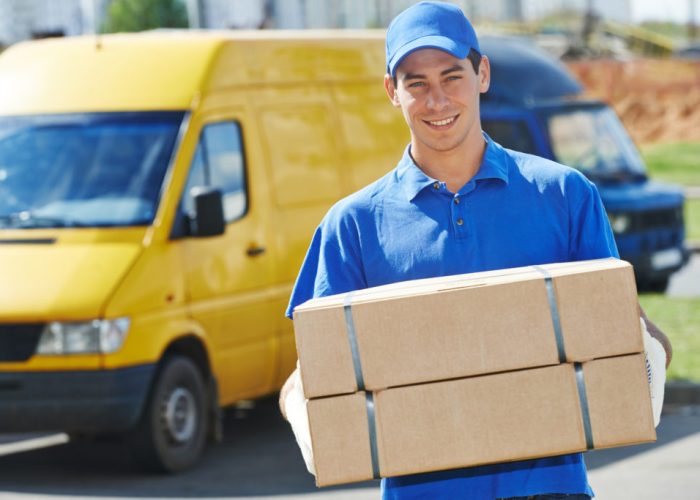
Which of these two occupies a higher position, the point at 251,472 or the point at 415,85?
the point at 415,85

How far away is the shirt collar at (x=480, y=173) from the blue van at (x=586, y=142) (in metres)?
→ 10.9

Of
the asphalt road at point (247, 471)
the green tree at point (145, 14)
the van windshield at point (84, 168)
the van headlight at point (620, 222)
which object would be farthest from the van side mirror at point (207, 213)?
the green tree at point (145, 14)

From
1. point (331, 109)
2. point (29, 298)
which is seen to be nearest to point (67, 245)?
point (29, 298)

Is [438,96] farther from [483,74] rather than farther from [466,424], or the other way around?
[466,424]

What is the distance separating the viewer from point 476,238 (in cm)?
375

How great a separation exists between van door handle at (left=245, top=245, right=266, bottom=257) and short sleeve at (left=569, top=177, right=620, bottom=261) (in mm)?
6529

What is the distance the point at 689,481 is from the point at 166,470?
2830 millimetres

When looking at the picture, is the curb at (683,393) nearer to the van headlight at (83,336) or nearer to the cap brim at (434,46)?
the van headlight at (83,336)

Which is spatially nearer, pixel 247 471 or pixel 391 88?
pixel 391 88

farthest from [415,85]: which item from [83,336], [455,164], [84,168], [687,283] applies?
[687,283]

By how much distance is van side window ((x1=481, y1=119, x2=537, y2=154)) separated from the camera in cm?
1484

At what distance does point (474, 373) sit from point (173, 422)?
20.4 feet

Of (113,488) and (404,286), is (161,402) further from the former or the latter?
(404,286)

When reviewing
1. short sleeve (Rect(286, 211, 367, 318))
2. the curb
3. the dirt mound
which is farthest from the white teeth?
the dirt mound
